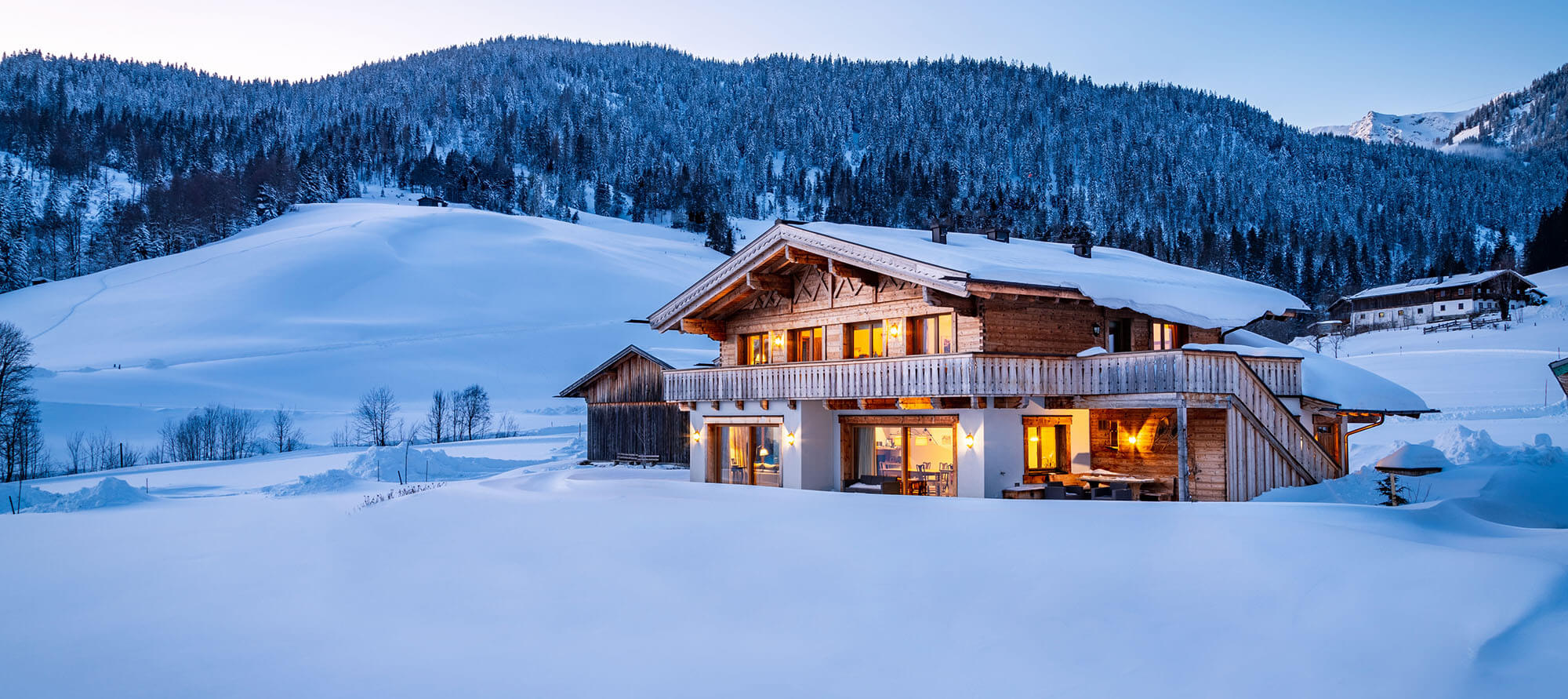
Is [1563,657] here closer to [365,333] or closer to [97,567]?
[97,567]

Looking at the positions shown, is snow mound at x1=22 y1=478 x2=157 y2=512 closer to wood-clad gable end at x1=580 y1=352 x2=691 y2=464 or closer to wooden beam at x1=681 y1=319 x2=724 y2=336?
wood-clad gable end at x1=580 y1=352 x2=691 y2=464

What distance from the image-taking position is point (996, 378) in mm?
20031

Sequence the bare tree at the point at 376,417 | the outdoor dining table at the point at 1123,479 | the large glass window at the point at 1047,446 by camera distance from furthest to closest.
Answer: the bare tree at the point at 376,417
the large glass window at the point at 1047,446
the outdoor dining table at the point at 1123,479

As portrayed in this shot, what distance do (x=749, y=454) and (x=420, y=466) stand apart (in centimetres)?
1580

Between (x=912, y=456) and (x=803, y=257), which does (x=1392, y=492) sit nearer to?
(x=912, y=456)

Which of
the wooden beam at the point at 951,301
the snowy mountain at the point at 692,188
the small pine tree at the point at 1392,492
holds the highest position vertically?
the snowy mountain at the point at 692,188

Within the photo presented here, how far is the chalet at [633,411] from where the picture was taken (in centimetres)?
3419

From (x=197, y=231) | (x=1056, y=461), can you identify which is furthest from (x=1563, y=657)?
(x=197, y=231)

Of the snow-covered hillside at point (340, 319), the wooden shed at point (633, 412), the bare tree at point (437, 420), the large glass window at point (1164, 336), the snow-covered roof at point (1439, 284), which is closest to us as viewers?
the large glass window at point (1164, 336)

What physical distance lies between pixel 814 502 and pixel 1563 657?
12.1 metres

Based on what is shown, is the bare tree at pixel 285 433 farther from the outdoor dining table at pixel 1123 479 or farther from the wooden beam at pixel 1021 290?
the outdoor dining table at pixel 1123 479

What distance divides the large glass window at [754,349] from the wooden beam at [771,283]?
186 centimetres

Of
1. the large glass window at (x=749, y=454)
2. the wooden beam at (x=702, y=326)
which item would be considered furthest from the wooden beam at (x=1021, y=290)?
the wooden beam at (x=702, y=326)

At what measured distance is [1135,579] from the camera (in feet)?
40.1
